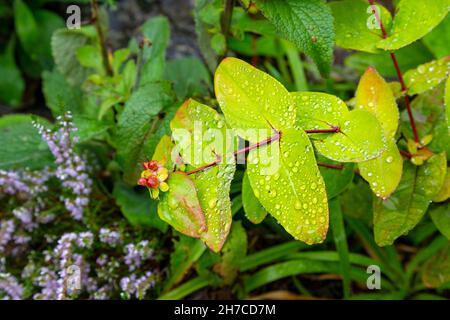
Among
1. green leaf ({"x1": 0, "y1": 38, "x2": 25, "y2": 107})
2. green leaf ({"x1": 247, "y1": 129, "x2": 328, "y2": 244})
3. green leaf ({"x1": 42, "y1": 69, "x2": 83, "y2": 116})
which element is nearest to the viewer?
green leaf ({"x1": 247, "y1": 129, "x2": 328, "y2": 244})

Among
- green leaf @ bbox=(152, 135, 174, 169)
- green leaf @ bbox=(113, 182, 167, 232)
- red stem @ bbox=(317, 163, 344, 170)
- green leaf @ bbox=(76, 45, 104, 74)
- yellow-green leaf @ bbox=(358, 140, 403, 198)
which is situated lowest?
green leaf @ bbox=(113, 182, 167, 232)

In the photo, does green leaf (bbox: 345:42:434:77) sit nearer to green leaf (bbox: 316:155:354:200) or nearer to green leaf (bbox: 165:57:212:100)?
green leaf (bbox: 165:57:212:100)

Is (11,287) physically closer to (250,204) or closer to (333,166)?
(250,204)

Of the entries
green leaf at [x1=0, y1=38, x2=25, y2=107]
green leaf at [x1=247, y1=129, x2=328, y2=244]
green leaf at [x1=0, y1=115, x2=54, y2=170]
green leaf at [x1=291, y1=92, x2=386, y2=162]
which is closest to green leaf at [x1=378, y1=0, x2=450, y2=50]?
green leaf at [x1=291, y1=92, x2=386, y2=162]

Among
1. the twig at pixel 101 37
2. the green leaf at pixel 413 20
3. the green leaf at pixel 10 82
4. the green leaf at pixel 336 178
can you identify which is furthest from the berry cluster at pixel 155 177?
the green leaf at pixel 10 82

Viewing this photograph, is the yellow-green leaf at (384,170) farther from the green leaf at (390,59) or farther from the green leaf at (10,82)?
the green leaf at (10,82)

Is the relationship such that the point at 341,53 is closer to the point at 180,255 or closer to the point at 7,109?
the point at 180,255

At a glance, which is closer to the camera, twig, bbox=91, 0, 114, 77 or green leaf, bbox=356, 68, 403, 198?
green leaf, bbox=356, 68, 403, 198

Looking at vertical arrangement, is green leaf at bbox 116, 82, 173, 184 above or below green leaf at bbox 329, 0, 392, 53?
below
